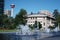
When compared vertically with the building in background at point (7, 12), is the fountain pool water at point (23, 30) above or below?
below

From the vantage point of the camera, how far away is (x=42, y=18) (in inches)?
88.7

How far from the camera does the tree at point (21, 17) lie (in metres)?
2.30

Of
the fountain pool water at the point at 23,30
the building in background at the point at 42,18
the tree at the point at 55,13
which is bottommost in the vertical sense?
the fountain pool water at the point at 23,30

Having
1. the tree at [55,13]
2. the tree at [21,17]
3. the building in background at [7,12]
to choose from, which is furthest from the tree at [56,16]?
the building in background at [7,12]

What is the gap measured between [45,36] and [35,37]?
0.47 feet

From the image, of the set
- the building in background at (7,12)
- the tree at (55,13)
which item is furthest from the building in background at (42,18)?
the building in background at (7,12)

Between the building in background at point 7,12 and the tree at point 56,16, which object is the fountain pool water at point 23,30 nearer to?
the building in background at point 7,12

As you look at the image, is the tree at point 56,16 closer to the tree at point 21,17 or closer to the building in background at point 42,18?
the building in background at point 42,18

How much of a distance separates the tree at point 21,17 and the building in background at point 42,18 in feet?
0.21

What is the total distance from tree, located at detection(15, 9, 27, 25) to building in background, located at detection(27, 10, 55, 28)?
2.5 inches

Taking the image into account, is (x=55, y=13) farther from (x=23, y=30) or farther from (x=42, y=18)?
(x=23, y=30)

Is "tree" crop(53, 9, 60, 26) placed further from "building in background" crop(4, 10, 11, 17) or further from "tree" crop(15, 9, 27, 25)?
"building in background" crop(4, 10, 11, 17)

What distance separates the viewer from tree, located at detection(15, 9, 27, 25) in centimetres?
230

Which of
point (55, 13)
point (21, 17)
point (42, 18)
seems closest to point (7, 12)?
point (21, 17)
